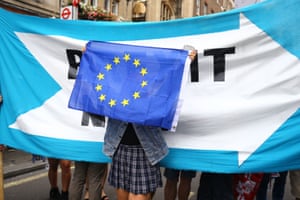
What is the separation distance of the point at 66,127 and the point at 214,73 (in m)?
1.55

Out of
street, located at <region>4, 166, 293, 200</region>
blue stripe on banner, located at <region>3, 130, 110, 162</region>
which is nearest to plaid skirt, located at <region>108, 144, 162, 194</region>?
blue stripe on banner, located at <region>3, 130, 110, 162</region>

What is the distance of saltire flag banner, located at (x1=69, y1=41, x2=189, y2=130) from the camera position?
320cm

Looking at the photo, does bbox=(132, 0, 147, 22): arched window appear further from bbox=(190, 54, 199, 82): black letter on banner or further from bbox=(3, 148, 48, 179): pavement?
bbox=(190, 54, 199, 82): black letter on banner

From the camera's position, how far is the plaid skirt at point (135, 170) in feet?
10.8

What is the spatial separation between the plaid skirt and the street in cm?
232

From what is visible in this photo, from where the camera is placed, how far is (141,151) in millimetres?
3291

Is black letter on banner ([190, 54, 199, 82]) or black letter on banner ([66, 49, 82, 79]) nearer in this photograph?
black letter on banner ([190, 54, 199, 82])

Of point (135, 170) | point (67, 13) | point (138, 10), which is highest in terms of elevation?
point (138, 10)

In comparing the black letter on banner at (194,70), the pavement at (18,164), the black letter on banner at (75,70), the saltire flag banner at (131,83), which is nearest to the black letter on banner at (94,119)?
the black letter on banner at (75,70)

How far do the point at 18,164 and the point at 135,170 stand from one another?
4.96 metres

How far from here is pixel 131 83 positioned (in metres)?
3.33

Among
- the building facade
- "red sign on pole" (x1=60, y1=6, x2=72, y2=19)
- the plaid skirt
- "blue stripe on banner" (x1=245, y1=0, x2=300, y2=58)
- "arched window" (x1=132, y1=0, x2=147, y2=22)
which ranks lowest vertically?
the plaid skirt

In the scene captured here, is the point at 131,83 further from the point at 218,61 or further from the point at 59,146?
the point at 59,146

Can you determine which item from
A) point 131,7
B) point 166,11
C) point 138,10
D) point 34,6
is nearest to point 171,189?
point 34,6
